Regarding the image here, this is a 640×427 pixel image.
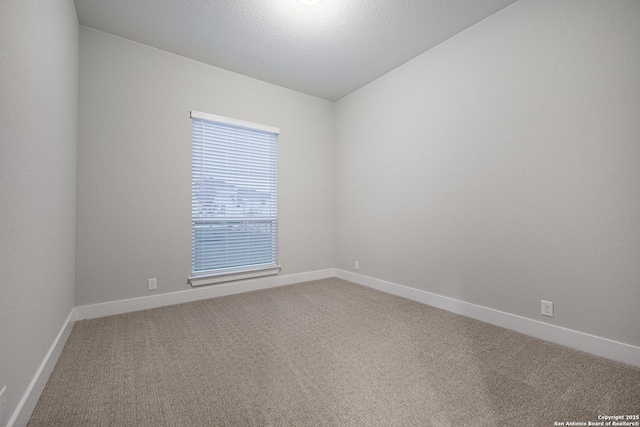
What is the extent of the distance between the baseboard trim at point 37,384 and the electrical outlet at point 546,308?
10.7 ft

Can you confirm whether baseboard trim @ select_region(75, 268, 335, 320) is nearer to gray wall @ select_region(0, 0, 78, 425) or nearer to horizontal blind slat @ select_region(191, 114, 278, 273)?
horizontal blind slat @ select_region(191, 114, 278, 273)

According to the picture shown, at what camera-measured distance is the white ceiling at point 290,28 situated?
7.66ft

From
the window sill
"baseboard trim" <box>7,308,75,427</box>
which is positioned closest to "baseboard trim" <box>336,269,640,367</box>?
the window sill

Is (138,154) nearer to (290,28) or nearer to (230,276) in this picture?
(230,276)

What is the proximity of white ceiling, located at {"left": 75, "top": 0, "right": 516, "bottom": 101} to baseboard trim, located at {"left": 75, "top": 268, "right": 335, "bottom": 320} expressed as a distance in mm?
2699

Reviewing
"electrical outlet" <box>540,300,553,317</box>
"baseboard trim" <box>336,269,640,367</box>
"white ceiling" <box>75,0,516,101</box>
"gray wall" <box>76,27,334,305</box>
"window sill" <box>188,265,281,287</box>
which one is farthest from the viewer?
"window sill" <box>188,265,281,287</box>

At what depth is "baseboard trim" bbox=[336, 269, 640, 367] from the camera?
1.81 metres

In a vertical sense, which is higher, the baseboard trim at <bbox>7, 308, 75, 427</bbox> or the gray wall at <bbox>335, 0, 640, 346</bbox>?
the gray wall at <bbox>335, 0, 640, 346</bbox>

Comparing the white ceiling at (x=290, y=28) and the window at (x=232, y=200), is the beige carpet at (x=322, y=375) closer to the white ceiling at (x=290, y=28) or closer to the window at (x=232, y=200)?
the window at (x=232, y=200)

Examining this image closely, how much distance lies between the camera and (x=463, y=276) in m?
2.69

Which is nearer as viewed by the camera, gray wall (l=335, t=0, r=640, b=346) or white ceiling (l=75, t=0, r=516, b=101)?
gray wall (l=335, t=0, r=640, b=346)

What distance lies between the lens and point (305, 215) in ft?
13.5

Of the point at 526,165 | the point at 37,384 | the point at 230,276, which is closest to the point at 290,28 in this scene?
the point at 526,165

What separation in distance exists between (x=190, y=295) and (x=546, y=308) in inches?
136
